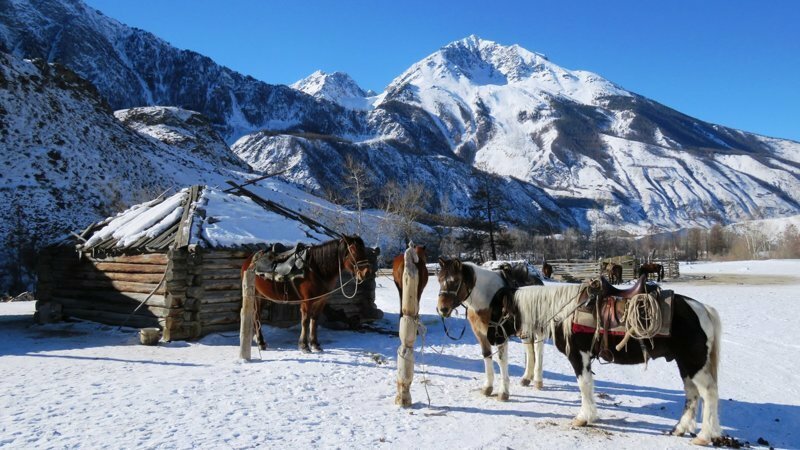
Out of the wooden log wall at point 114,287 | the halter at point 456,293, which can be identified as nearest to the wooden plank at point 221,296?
the wooden log wall at point 114,287

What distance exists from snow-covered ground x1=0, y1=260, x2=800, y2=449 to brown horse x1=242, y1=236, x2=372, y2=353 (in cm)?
52

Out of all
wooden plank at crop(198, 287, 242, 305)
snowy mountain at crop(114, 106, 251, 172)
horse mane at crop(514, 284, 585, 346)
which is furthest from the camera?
snowy mountain at crop(114, 106, 251, 172)

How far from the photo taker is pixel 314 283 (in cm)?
980

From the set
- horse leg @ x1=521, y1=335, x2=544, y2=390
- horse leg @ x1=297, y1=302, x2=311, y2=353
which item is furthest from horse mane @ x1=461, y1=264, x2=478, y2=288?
horse leg @ x1=297, y1=302, x2=311, y2=353

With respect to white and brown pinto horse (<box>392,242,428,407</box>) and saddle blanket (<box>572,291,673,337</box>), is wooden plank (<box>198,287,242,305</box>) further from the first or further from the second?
saddle blanket (<box>572,291,673,337</box>)

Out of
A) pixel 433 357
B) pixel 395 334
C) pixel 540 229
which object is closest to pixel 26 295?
pixel 395 334

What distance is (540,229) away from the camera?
430 ft

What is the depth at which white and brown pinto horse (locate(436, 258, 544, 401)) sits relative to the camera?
6.33 metres

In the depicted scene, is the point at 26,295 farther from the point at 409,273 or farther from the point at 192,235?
the point at 409,273

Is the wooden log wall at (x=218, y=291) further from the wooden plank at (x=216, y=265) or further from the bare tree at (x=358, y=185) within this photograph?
the bare tree at (x=358, y=185)

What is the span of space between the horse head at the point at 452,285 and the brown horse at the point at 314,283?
322cm

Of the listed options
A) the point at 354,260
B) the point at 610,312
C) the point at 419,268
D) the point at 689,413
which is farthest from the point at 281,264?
the point at 689,413

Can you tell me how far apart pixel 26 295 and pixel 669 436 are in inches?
1042

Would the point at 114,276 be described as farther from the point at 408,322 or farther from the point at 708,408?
the point at 708,408
